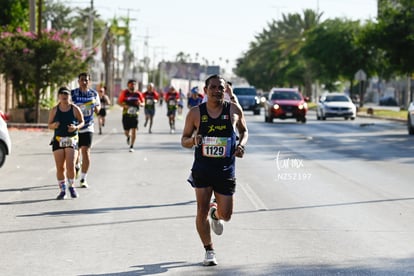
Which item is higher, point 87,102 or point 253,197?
point 87,102

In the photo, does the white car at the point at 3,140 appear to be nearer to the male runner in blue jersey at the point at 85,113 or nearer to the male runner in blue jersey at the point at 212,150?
the male runner in blue jersey at the point at 85,113

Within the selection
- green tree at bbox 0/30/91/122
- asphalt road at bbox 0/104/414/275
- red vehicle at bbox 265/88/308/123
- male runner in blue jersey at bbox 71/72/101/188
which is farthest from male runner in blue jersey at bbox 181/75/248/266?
red vehicle at bbox 265/88/308/123

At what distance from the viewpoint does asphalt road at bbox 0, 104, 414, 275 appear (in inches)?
354

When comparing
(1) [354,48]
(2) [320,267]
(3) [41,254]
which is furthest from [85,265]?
(1) [354,48]

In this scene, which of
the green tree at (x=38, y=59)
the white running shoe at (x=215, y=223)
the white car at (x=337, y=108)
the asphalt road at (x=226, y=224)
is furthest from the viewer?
the white car at (x=337, y=108)

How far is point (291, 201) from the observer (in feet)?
46.4

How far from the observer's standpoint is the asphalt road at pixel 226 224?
29.5ft

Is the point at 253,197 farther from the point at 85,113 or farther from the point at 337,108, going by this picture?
Answer: the point at 337,108

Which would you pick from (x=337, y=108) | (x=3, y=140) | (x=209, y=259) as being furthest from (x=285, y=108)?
(x=209, y=259)

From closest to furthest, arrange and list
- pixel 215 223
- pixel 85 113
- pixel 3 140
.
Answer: pixel 215 223
pixel 85 113
pixel 3 140

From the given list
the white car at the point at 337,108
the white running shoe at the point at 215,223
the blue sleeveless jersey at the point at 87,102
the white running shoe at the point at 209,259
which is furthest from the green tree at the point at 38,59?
the white running shoe at the point at 209,259

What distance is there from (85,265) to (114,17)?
9176cm

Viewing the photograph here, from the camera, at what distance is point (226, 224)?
11703 mm

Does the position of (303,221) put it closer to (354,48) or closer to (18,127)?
(18,127)
